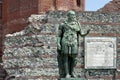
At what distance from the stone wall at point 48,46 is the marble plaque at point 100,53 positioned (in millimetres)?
188

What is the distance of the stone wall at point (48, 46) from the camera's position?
805 inches

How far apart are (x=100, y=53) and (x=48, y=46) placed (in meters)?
1.99

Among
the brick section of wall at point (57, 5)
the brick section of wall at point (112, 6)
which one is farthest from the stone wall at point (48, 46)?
the brick section of wall at point (57, 5)

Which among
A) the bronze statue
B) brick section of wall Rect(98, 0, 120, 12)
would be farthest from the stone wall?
the bronze statue

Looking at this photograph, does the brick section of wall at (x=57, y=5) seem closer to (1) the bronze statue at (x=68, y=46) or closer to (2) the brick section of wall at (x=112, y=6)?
(2) the brick section of wall at (x=112, y=6)

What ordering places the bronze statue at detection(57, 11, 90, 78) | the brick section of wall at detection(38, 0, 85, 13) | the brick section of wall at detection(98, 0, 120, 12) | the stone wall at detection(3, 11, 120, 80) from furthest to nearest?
the brick section of wall at detection(38, 0, 85, 13) → the brick section of wall at detection(98, 0, 120, 12) → the stone wall at detection(3, 11, 120, 80) → the bronze statue at detection(57, 11, 90, 78)

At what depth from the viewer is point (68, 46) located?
1360 cm

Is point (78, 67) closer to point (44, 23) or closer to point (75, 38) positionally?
point (44, 23)

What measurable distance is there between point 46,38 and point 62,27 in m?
6.89

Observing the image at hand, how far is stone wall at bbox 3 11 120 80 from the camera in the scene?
20438 millimetres

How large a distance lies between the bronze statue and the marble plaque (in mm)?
6758

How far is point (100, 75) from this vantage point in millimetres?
20438

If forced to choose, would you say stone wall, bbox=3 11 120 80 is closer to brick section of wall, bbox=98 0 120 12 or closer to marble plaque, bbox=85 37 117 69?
marble plaque, bbox=85 37 117 69

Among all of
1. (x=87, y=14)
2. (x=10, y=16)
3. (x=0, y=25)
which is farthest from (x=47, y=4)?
(x=87, y=14)
